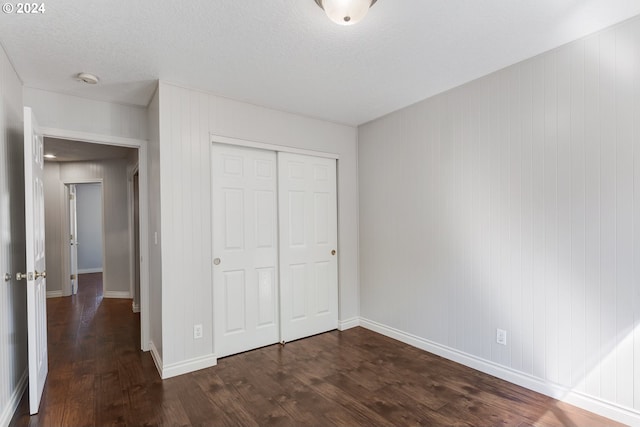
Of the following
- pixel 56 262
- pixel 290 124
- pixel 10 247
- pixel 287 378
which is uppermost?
pixel 290 124

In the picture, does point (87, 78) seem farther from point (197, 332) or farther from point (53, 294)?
point (53, 294)

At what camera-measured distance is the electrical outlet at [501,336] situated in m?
2.64

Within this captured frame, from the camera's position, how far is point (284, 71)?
103 inches

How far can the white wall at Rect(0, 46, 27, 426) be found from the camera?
2.08m

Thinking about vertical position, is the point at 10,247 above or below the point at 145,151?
below

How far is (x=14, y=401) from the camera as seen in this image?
2.26 m

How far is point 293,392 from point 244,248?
1.45 meters

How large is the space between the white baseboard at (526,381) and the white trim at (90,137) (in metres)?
3.42

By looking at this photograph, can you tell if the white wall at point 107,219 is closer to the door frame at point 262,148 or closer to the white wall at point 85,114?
the white wall at point 85,114

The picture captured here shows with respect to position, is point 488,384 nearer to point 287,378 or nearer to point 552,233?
point 552,233

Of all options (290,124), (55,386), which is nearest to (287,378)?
(55,386)

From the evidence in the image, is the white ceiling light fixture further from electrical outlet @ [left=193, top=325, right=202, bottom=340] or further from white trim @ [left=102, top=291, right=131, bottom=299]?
white trim @ [left=102, top=291, right=131, bottom=299]

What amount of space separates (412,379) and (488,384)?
59 centimetres

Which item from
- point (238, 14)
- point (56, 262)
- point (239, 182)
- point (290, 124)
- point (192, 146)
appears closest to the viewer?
point (238, 14)
